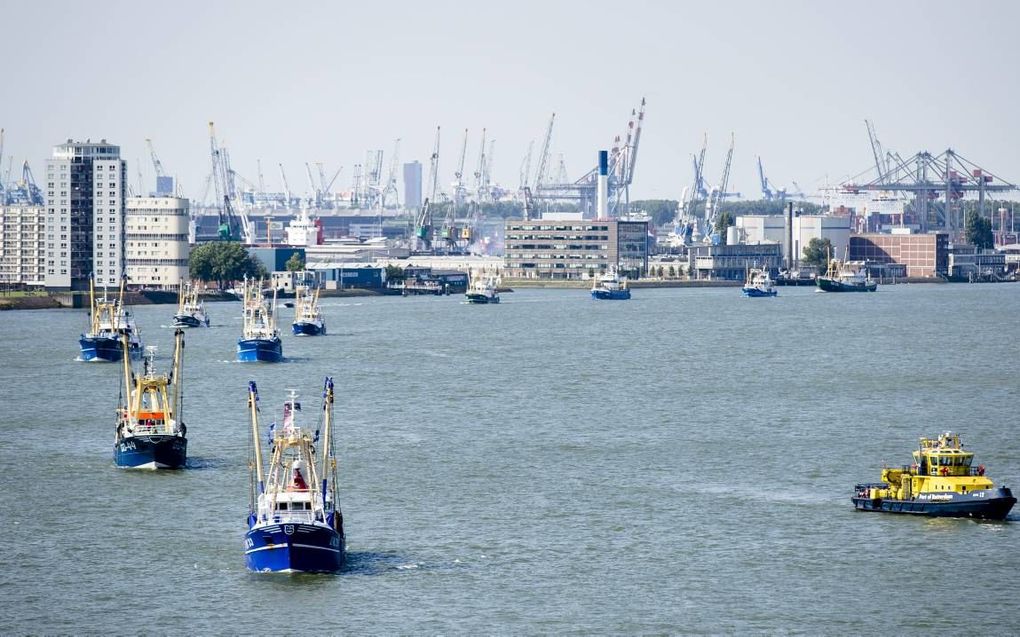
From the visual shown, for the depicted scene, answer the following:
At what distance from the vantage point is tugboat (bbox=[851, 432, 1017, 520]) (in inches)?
1539

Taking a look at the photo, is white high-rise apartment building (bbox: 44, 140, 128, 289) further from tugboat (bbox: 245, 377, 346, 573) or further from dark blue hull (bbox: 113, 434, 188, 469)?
tugboat (bbox: 245, 377, 346, 573)

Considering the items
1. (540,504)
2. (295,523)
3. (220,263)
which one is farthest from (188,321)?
(295,523)

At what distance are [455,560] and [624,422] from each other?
23.9m

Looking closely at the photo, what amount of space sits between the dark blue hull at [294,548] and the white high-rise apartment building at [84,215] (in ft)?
426

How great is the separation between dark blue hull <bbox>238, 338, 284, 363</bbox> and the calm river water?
1683 millimetres

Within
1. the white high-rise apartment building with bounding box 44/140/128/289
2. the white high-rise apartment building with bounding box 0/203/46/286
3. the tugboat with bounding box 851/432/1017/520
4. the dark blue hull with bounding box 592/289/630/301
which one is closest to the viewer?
the tugboat with bounding box 851/432/1017/520

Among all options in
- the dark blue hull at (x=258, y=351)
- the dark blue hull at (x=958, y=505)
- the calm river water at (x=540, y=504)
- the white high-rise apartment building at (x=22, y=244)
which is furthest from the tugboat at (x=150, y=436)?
the white high-rise apartment building at (x=22, y=244)

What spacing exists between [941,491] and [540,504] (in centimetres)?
894

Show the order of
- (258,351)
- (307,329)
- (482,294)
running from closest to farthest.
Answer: (258,351) → (307,329) → (482,294)

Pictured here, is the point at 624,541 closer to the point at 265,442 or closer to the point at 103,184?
the point at 265,442

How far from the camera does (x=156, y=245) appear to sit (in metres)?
170

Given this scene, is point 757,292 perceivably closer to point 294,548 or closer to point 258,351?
point 258,351

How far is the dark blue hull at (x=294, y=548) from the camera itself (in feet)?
110

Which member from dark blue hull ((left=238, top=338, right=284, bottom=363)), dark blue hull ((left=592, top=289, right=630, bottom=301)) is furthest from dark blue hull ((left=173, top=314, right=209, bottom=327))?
dark blue hull ((left=592, top=289, right=630, bottom=301))
